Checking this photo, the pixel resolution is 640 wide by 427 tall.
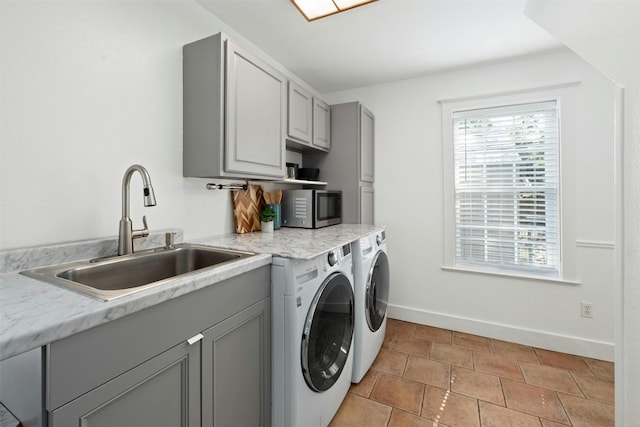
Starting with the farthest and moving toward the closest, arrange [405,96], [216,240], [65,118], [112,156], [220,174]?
[405,96]
[216,240]
[220,174]
[112,156]
[65,118]

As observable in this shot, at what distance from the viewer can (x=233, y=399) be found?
3.56ft

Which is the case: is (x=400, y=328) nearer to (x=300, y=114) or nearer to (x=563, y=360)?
(x=563, y=360)

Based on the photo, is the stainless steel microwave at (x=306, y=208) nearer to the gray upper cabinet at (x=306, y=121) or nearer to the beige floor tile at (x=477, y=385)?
the gray upper cabinet at (x=306, y=121)

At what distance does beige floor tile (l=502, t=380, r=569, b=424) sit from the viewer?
160cm

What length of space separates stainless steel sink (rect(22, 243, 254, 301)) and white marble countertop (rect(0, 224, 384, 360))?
0.03 meters

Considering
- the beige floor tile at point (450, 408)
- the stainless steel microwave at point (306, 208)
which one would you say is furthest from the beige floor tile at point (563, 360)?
the stainless steel microwave at point (306, 208)

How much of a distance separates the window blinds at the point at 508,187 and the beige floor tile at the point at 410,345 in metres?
0.85

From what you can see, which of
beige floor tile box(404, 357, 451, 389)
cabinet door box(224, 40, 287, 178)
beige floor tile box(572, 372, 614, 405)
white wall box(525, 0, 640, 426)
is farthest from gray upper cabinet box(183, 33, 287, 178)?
beige floor tile box(572, 372, 614, 405)

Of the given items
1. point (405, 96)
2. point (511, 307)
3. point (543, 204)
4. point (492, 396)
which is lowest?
point (492, 396)

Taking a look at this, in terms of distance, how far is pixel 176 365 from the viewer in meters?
0.89

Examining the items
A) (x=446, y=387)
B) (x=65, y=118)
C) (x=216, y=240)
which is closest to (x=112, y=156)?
(x=65, y=118)

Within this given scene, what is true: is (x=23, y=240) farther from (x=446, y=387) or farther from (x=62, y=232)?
(x=446, y=387)

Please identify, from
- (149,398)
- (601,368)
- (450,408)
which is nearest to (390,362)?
(450,408)

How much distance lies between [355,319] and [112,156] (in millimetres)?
1624
